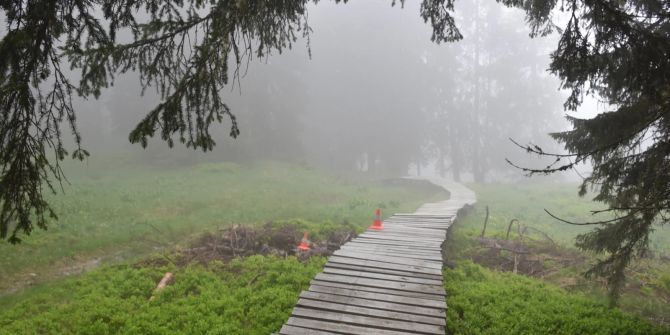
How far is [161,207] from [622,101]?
51.0 feet

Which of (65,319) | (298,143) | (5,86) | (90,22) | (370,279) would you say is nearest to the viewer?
(5,86)

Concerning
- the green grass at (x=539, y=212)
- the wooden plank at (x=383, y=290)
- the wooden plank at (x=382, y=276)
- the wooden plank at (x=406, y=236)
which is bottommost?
the green grass at (x=539, y=212)

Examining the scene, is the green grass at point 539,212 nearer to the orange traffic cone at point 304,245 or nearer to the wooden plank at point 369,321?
the orange traffic cone at point 304,245

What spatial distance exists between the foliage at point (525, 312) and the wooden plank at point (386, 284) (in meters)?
0.45

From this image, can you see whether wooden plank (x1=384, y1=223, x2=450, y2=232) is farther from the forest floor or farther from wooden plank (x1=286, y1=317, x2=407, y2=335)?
wooden plank (x1=286, y1=317, x2=407, y2=335)

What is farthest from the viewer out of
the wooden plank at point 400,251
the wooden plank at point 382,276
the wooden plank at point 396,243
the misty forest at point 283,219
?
the wooden plank at point 396,243

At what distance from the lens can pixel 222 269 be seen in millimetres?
8758

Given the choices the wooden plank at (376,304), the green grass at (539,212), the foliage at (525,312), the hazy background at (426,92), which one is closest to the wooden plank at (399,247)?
the foliage at (525,312)

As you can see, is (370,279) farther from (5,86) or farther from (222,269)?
(5,86)

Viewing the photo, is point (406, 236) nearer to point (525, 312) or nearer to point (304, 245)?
point (304, 245)

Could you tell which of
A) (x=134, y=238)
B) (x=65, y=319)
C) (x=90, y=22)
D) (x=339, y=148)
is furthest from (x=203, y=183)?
(x=339, y=148)

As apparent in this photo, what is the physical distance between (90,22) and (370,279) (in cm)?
558

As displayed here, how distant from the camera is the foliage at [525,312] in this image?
613 cm

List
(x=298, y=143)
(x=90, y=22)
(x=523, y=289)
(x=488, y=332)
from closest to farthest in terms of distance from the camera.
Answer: (x=90, y=22) < (x=488, y=332) < (x=523, y=289) < (x=298, y=143)
